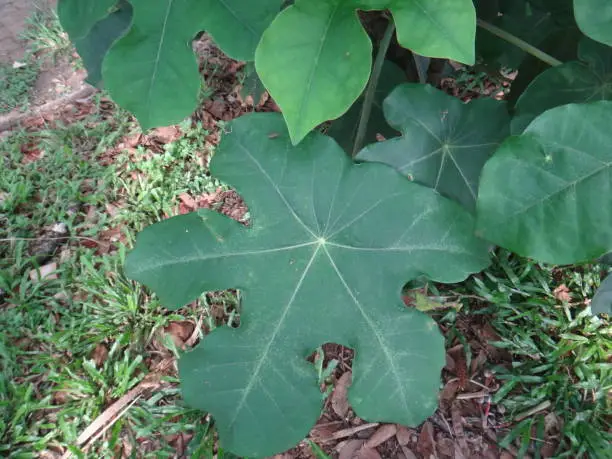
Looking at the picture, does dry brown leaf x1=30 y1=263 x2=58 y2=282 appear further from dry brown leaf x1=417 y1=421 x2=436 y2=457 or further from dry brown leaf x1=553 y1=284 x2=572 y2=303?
dry brown leaf x1=553 y1=284 x2=572 y2=303

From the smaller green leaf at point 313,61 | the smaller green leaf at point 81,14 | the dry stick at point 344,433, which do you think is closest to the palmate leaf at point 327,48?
the smaller green leaf at point 313,61

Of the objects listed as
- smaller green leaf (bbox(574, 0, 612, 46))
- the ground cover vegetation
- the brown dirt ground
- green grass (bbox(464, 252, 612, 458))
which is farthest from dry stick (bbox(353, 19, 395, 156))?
green grass (bbox(464, 252, 612, 458))

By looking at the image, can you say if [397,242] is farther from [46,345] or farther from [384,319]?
[46,345]

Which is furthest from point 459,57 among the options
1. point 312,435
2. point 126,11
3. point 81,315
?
point 81,315

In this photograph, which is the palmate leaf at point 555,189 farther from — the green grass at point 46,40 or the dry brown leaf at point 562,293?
the green grass at point 46,40

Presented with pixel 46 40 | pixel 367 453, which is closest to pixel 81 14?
pixel 367 453

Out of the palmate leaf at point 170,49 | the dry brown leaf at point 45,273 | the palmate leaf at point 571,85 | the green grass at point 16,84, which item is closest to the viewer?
the palmate leaf at point 170,49

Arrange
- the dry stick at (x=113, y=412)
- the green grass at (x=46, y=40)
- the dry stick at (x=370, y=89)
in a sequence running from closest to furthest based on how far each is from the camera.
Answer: the dry stick at (x=370, y=89) → the dry stick at (x=113, y=412) → the green grass at (x=46, y=40)

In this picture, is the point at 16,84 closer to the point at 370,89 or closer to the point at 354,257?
the point at 370,89
